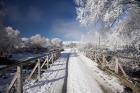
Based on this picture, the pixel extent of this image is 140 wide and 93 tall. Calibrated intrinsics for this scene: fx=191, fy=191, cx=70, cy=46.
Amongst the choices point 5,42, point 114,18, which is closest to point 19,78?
point 114,18

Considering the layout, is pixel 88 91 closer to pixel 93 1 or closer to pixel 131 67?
pixel 93 1

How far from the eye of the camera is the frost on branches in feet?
40.7

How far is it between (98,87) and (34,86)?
2700 millimetres

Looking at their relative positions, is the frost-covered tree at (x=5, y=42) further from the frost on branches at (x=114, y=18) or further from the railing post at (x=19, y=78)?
the railing post at (x=19, y=78)

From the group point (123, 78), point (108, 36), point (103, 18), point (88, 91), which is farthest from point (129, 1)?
point (88, 91)

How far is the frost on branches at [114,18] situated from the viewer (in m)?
12.4

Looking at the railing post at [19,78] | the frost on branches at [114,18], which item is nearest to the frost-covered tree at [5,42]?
the frost on branches at [114,18]

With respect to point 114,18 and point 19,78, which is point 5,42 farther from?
point 19,78

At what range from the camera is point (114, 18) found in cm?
1260

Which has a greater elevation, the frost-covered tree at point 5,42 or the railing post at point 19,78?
the frost-covered tree at point 5,42

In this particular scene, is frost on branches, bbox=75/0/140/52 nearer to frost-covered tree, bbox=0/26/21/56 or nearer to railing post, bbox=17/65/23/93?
railing post, bbox=17/65/23/93

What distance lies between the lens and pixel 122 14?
12805 millimetres

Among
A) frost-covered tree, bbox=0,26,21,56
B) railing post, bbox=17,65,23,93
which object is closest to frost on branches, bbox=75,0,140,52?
railing post, bbox=17,65,23,93

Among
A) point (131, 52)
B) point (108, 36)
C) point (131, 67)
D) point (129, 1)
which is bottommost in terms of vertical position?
point (131, 67)
